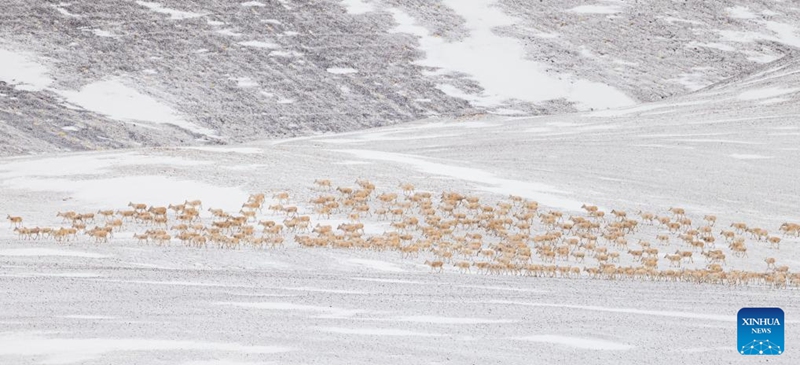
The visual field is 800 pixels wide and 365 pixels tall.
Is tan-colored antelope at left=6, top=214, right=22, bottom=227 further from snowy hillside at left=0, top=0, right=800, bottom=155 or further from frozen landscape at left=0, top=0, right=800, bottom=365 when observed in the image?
snowy hillside at left=0, top=0, right=800, bottom=155

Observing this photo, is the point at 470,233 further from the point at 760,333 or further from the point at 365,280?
the point at 760,333

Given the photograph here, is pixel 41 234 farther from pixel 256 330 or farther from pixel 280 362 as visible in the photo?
pixel 280 362

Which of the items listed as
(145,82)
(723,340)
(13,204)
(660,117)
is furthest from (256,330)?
(145,82)

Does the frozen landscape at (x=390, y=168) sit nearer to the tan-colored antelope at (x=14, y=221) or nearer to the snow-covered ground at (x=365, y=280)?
the snow-covered ground at (x=365, y=280)

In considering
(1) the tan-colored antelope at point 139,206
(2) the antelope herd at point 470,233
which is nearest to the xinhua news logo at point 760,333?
(2) the antelope herd at point 470,233

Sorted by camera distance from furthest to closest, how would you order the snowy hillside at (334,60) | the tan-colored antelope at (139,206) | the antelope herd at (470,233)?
the snowy hillside at (334,60) → the tan-colored antelope at (139,206) → the antelope herd at (470,233)

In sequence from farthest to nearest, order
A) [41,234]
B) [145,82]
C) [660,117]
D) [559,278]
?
[145,82], [660,117], [41,234], [559,278]

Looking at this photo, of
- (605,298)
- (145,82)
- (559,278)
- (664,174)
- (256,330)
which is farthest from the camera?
(145,82)
